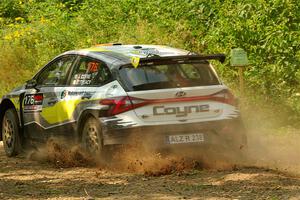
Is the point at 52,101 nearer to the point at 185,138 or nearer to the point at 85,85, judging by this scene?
the point at 85,85

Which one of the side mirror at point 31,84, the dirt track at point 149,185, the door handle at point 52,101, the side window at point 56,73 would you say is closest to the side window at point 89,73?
the side window at point 56,73

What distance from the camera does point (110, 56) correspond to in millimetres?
9516

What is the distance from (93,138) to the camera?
9188 mm

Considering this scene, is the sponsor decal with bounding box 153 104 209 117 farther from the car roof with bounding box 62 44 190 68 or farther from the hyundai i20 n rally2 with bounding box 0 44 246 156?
the car roof with bounding box 62 44 190 68

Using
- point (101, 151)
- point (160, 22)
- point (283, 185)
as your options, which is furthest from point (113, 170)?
point (160, 22)

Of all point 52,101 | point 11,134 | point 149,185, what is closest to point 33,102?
point 52,101

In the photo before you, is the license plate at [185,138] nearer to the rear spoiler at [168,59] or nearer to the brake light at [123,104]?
the brake light at [123,104]

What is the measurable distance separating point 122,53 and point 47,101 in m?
1.53

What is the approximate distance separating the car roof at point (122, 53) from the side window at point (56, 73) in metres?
0.26

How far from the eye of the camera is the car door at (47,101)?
10102 millimetres

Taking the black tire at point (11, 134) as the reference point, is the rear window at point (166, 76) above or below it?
above

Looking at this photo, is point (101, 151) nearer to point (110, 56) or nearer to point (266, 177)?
point (110, 56)

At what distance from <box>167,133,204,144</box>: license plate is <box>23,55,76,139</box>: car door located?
68.1 inches

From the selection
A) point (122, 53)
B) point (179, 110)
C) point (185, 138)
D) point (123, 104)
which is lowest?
point (185, 138)
